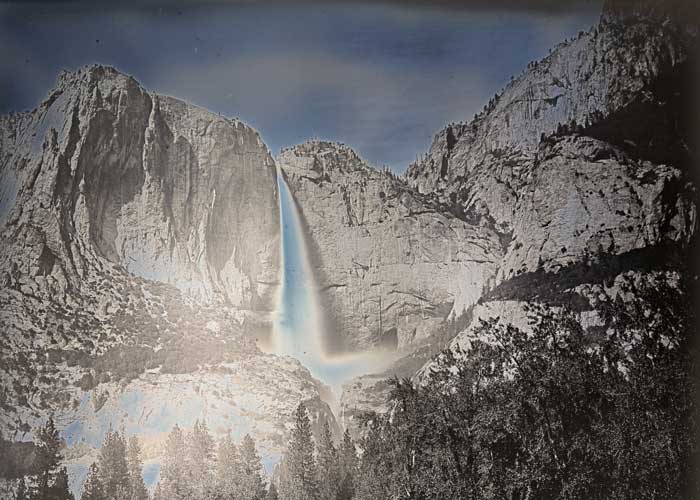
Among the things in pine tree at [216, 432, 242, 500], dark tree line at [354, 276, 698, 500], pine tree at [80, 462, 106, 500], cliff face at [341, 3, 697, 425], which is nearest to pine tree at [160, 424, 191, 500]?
pine tree at [216, 432, 242, 500]

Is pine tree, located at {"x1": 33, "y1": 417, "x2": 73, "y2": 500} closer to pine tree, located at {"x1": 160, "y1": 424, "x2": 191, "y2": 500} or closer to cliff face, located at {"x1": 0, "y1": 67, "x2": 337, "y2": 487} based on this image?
cliff face, located at {"x1": 0, "y1": 67, "x2": 337, "y2": 487}

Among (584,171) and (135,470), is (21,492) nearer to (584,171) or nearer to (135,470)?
(135,470)

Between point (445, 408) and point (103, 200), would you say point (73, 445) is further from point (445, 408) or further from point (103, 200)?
point (445, 408)

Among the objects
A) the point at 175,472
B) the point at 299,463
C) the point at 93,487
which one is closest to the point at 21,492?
the point at 93,487

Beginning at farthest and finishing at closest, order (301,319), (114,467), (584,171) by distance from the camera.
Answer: (584,171) → (301,319) → (114,467)

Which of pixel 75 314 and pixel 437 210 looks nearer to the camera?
pixel 75 314

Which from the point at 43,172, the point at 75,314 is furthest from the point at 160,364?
the point at 43,172

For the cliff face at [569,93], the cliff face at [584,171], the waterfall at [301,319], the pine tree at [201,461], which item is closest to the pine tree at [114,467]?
the pine tree at [201,461]
